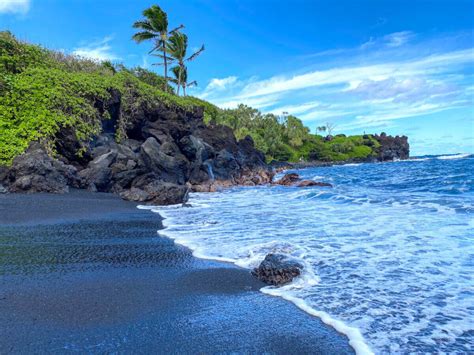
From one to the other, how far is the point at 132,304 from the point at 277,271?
2197 mm

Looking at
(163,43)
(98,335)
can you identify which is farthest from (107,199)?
(163,43)

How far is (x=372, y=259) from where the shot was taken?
20.5 feet

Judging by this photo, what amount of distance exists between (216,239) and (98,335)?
498cm

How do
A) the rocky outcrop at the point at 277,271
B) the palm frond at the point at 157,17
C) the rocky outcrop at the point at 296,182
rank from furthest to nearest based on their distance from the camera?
the palm frond at the point at 157,17, the rocky outcrop at the point at 296,182, the rocky outcrop at the point at 277,271

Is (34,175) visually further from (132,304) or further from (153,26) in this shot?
(153,26)

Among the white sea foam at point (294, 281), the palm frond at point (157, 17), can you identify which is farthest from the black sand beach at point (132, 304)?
the palm frond at point (157, 17)

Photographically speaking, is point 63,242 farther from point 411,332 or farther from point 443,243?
point 443,243

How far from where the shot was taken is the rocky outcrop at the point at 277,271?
514 cm

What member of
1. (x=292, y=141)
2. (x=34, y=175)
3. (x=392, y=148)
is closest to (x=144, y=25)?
Answer: (x=34, y=175)

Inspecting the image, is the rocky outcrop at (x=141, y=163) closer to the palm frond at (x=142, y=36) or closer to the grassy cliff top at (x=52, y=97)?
the grassy cliff top at (x=52, y=97)

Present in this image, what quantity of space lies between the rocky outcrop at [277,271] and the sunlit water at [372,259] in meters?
0.17

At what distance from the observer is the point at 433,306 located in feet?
13.7

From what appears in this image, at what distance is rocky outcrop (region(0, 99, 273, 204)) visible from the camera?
12.9 m

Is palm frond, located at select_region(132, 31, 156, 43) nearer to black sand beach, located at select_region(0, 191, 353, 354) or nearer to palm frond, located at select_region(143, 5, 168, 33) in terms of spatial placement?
palm frond, located at select_region(143, 5, 168, 33)
